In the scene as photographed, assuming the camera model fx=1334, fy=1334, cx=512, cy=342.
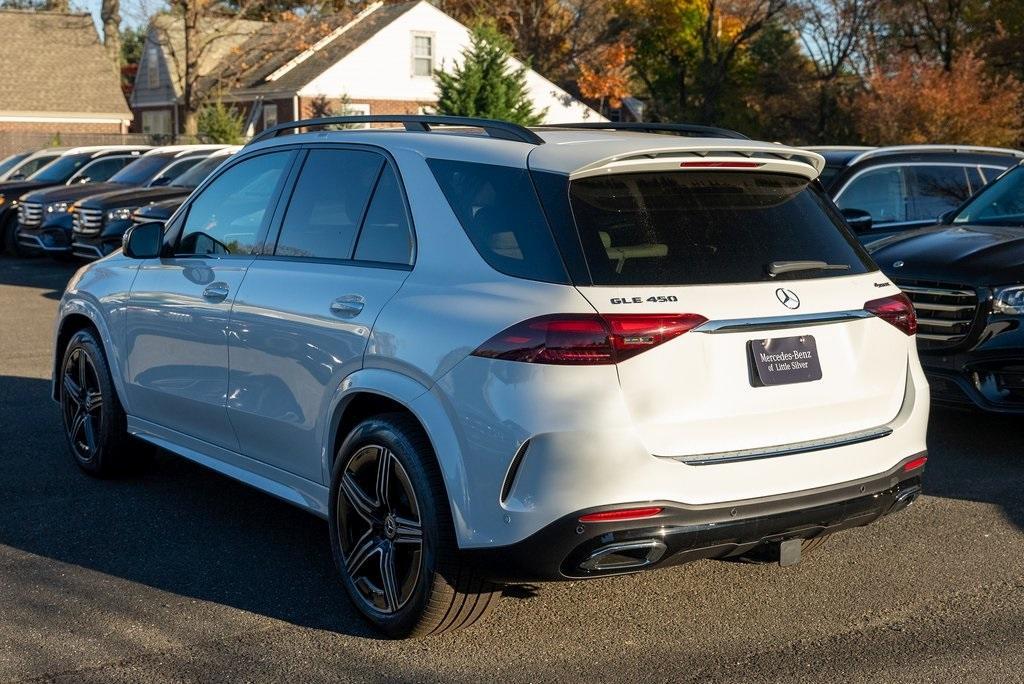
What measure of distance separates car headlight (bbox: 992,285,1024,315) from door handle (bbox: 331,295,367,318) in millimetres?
4115

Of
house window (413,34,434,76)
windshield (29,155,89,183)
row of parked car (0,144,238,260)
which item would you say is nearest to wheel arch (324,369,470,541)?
row of parked car (0,144,238,260)

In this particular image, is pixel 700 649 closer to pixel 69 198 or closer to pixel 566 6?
A: pixel 69 198

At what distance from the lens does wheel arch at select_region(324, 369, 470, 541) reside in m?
4.34

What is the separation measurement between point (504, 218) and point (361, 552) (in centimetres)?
136

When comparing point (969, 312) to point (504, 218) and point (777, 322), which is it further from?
point (504, 218)

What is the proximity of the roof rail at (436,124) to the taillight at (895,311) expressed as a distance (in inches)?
52.0

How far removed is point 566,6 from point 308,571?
50.2 m

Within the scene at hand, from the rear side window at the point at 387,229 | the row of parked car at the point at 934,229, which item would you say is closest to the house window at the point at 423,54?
the row of parked car at the point at 934,229

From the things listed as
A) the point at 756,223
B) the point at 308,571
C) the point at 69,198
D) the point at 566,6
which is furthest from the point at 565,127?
the point at 566,6

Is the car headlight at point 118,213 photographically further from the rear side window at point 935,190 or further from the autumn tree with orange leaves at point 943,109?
the autumn tree with orange leaves at point 943,109

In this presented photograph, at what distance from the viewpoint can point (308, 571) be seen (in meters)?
5.55

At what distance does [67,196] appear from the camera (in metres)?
20.3

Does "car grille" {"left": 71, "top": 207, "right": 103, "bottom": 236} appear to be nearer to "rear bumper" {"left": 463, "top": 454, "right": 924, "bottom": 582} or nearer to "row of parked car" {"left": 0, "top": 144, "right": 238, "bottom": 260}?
"row of parked car" {"left": 0, "top": 144, "right": 238, "bottom": 260}

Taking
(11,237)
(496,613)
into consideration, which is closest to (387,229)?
(496,613)
